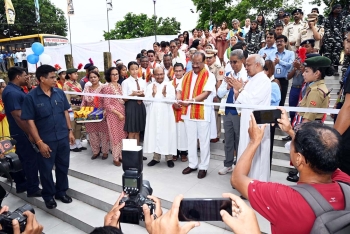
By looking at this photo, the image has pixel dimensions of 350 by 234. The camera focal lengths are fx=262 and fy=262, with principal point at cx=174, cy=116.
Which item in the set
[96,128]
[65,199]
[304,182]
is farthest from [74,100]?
[304,182]

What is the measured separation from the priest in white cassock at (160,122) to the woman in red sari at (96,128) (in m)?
0.87

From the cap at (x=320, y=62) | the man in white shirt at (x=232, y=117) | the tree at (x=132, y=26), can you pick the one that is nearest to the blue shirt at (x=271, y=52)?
the man in white shirt at (x=232, y=117)

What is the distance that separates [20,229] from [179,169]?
10.3ft

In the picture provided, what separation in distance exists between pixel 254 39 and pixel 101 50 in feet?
31.2

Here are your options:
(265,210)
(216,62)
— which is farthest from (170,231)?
(216,62)

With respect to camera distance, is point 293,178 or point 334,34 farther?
point 334,34

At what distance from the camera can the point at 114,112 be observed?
4566 millimetres

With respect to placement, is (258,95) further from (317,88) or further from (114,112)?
(114,112)

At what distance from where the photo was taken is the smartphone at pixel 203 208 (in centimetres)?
114

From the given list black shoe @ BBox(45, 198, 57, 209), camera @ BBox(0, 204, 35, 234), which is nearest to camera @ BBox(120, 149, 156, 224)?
camera @ BBox(0, 204, 35, 234)

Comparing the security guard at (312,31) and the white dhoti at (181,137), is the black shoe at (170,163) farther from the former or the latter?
the security guard at (312,31)

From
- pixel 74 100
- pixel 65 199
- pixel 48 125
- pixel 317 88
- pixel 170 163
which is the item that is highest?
pixel 317 88

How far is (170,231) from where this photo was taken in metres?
1.01

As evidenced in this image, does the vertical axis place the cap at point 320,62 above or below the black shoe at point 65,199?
above
